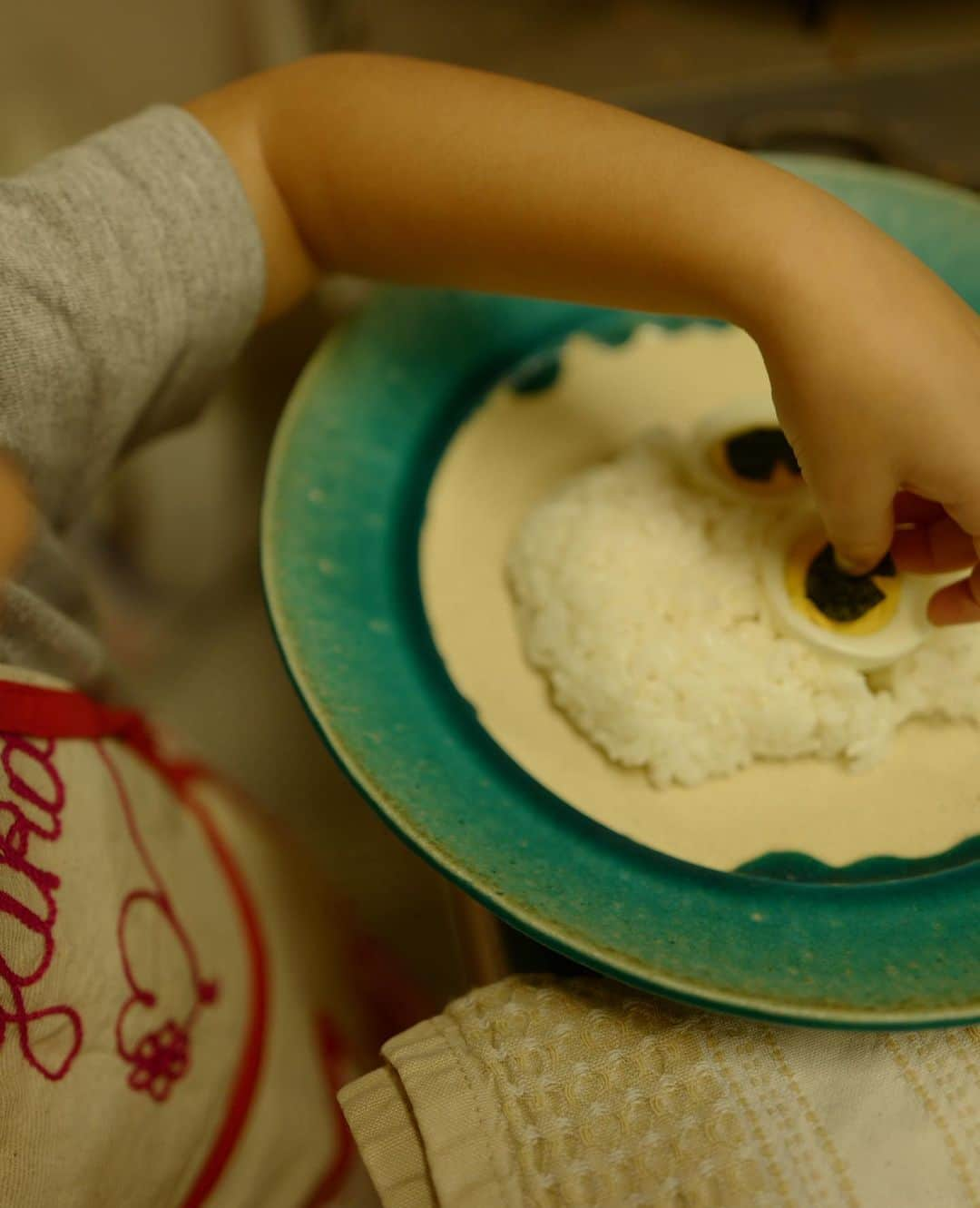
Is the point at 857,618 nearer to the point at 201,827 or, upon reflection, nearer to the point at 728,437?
the point at 728,437

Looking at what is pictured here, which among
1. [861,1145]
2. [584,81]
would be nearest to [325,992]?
[861,1145]

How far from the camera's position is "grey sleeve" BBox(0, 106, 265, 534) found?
444 millimetres

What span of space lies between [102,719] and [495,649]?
26 centimetres

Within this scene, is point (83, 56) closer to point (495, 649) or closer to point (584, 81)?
point (584, 81)

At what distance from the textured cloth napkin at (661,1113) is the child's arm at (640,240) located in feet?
0.78

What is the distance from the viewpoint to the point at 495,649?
0.55 metres

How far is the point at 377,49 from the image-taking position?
848 mm

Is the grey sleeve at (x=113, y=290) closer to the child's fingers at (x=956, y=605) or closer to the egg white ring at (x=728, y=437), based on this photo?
the egg white ring at (x=728, y=437)

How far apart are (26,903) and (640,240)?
447 millimetres

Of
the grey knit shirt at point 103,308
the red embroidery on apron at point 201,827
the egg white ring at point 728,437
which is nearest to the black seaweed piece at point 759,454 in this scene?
the egg white ring at point 728,437

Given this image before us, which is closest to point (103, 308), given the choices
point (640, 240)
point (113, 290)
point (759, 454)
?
point (113, 290)

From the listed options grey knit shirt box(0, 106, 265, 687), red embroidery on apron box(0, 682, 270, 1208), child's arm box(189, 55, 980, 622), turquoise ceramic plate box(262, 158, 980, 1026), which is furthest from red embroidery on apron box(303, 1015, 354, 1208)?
child's arm box(189, 55, 980, 622)

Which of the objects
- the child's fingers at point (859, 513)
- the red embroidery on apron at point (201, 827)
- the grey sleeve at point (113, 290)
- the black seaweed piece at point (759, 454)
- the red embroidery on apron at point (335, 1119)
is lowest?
the red embroidery on apron at point (335, 1119)

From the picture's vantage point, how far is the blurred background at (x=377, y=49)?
0.79 metres
